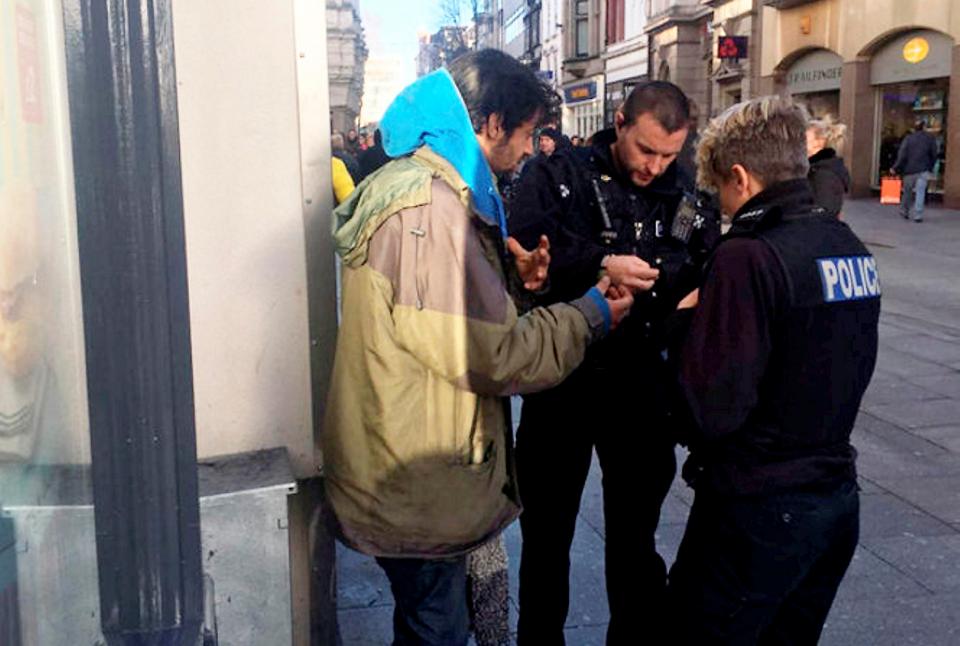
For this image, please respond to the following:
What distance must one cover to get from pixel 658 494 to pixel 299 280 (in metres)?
1.38

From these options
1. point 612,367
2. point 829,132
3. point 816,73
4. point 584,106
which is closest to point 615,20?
point 584,106

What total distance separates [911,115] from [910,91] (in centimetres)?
51

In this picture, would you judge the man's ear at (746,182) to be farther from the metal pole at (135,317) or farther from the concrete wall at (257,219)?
the metal pole at (135,317)

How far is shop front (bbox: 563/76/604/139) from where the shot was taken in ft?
138

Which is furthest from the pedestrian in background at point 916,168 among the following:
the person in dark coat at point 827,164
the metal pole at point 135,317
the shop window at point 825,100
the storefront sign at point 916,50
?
the metal pole at point 135,317

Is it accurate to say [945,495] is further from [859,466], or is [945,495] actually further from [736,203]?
[736,203]

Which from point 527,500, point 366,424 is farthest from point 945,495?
point 366,424

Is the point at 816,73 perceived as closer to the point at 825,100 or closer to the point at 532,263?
the point at 825,100

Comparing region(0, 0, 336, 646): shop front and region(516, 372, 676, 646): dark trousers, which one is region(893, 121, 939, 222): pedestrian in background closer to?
region(516, 372, 676, 646): dark trousers

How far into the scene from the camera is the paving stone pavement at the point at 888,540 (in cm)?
352

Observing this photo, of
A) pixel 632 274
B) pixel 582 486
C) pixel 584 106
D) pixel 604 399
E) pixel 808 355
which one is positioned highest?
pixel 584 106

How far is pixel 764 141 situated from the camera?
2336 mm

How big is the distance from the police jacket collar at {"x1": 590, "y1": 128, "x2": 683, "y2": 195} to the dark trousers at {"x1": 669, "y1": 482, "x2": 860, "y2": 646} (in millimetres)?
1017

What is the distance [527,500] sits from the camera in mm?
3133
